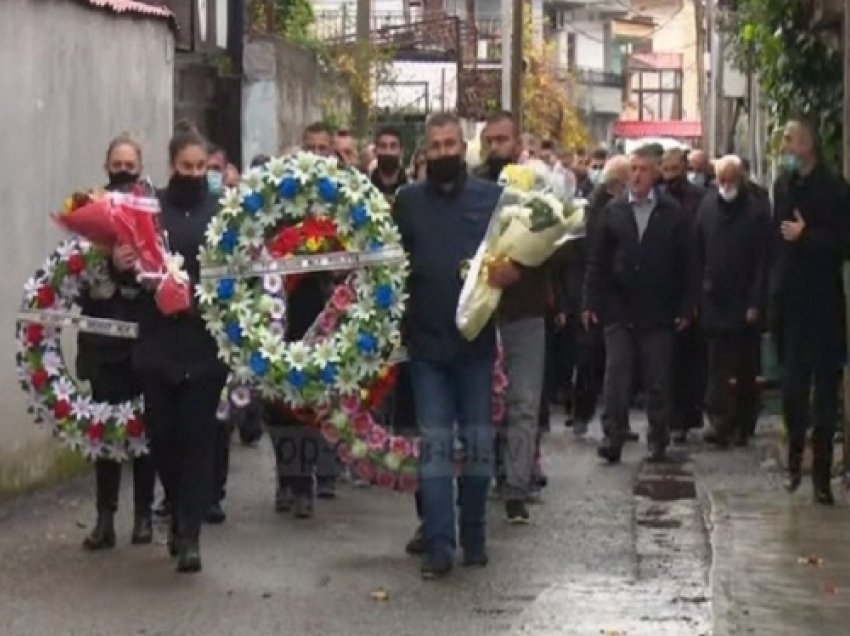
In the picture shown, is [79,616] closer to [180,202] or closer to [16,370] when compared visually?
[180,202]

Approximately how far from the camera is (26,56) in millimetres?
13820

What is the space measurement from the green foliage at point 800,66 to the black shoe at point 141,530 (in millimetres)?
5438

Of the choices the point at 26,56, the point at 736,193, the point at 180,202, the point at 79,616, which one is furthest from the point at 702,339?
the point at 79,616

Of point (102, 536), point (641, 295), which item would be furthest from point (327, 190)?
point (641, 295)

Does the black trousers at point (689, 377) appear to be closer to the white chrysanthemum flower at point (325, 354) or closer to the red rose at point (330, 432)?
the red rose at point (330, 432)

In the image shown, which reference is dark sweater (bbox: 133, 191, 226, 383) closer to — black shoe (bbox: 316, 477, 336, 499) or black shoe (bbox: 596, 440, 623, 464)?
black shoe (bbox: 316, 477, 336, 499)

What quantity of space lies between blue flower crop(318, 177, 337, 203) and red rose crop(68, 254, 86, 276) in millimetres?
1250

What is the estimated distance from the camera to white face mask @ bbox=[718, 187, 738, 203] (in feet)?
55.5

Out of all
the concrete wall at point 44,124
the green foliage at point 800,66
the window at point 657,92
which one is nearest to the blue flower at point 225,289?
the concrete wall at point 44,124

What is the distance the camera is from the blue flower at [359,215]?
11.3 m

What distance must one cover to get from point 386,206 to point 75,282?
1656 mm

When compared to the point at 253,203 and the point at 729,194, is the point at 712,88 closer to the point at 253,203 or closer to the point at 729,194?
the point at 729,194

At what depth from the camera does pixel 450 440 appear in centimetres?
1107

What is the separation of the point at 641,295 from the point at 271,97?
10194 mm
